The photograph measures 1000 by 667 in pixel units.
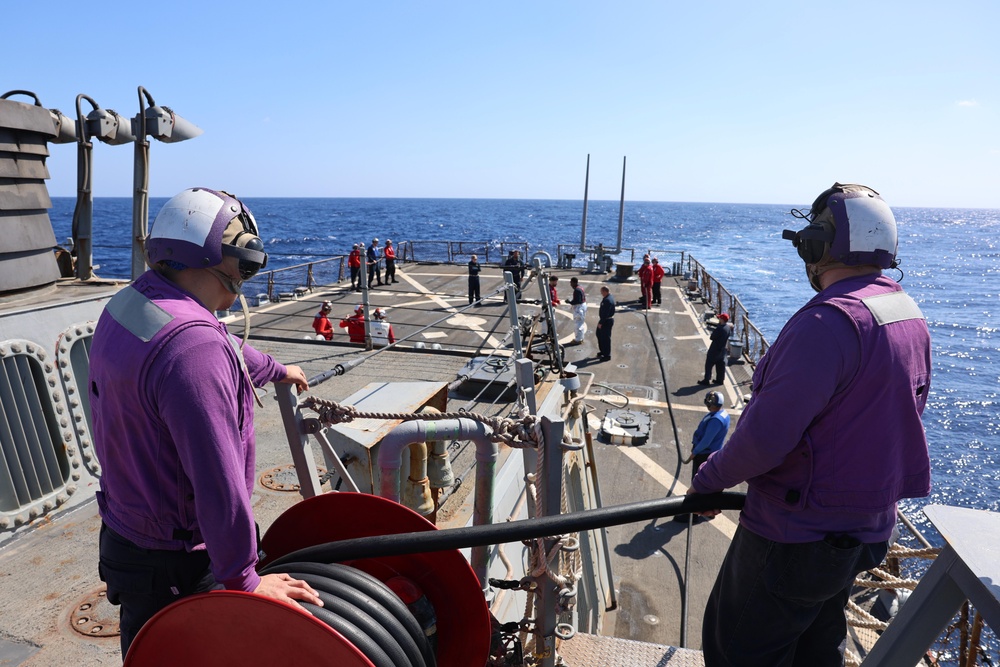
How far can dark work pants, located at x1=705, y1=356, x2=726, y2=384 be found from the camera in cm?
1420

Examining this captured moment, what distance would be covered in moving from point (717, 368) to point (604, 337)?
2932mm

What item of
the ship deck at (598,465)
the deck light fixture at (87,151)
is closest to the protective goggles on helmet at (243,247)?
the ship deck at (598,465)

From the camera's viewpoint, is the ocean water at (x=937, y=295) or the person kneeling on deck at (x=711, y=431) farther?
the ocean water at (x=937, y=295)

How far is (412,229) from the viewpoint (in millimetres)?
110875

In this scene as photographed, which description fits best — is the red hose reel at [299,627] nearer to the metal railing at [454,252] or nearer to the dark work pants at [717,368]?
the dark work pants at [717,368]

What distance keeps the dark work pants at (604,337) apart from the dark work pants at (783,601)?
13.3 m

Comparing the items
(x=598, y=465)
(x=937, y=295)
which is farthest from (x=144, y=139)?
(x=937, y=295)

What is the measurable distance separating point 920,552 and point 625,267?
24016mm

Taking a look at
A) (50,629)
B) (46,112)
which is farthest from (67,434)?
(46,112)

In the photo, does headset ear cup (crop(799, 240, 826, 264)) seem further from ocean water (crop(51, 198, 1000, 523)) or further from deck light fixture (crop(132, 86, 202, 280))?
ocean water (crop(51, 198, 1000, 523))

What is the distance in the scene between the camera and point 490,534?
217cm

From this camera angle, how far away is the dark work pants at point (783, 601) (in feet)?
7.24

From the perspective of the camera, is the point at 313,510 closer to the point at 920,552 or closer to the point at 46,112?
the point at 920,552

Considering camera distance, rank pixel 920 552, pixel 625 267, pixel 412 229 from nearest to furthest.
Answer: pixel 920 552 → pixel 625 267 → pixel 412 229
